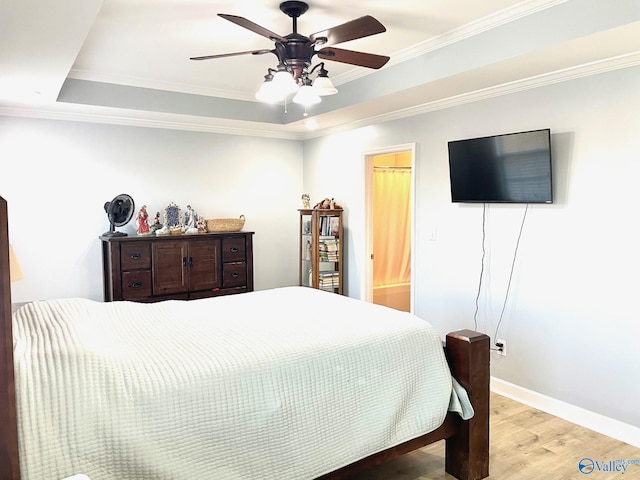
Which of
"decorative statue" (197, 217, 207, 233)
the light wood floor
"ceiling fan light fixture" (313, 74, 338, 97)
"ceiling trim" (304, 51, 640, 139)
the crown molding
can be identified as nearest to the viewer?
the light wood floor

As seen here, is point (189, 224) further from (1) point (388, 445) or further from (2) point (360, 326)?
(1) point (388, 445)

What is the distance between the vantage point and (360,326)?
2.42 m

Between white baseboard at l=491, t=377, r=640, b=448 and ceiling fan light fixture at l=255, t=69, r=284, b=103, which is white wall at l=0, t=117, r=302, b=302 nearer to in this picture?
ceiling fan light fixture at l=255, t=69, r=284, b=103

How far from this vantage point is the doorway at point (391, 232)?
18.7 ft

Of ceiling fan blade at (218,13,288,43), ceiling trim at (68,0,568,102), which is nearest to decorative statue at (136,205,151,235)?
ceiling trim at (68,0,568,102)

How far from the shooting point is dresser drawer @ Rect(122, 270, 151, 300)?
4.30m

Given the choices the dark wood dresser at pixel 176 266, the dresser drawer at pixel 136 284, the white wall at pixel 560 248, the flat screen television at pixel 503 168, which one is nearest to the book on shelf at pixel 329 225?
the dark wood dresser at pixel 176 266

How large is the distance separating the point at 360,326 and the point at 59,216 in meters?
3.38

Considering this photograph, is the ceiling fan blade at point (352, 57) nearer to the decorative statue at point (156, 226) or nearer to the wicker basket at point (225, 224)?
the wicker basket at point (225, 224)

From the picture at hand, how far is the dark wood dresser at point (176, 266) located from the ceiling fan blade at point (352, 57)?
8.30ft

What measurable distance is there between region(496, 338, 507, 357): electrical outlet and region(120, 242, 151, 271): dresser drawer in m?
3.12

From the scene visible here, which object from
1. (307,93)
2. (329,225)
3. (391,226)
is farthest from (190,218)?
(307,93)

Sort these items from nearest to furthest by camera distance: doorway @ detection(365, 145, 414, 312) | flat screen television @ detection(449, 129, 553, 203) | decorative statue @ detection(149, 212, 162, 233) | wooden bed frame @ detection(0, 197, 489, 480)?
1. wooden bed frame @ detection(0, 197, 489, 480)
2. flat screen television @ detection(449, 129, 553, 203)
3. decorative statue @ detection(149, 212, 162, 233)
4. doorway @ detection(365, 145, 414, 312)

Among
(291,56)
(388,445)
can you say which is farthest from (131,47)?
(388,445)
